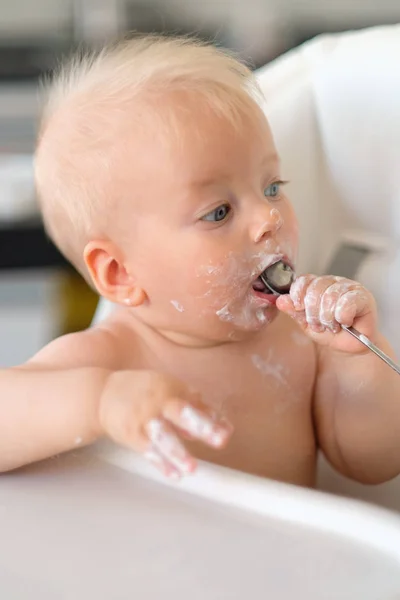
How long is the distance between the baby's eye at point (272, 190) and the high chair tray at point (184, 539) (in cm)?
25

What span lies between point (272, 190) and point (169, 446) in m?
0.30

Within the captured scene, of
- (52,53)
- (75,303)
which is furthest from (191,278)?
(52,53)

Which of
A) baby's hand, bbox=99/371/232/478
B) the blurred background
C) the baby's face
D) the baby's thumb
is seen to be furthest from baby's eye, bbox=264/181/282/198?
the blurred background

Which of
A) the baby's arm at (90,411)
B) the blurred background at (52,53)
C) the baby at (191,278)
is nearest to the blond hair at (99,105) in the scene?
the baby at (191,278)

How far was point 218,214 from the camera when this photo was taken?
69cm

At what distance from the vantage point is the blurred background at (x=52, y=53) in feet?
6.01

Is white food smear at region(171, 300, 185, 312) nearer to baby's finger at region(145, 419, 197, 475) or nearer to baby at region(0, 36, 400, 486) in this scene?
baby at region(0, 36, 400, 486)

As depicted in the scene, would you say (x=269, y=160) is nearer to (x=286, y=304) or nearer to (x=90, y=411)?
(x=286, y=304)

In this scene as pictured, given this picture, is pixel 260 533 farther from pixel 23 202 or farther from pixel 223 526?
pixel 23 202

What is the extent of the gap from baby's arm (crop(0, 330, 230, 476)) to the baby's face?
10 centimetres

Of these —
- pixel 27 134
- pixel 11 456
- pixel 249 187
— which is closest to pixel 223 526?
pixel 11 456

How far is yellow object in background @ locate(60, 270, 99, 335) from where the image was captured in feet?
6.03

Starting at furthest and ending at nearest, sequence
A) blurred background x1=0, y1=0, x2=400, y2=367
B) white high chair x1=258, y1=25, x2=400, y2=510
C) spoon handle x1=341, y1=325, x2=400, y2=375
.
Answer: blurred background x1=0, y1=0, x2=400, y2=367, white high chair x1=258, y1=25, x2=400, y2=510, spoon handle x1=341, y1=325, x2=400, y2=375

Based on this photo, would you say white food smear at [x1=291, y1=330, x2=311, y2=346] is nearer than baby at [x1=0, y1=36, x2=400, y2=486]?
No
